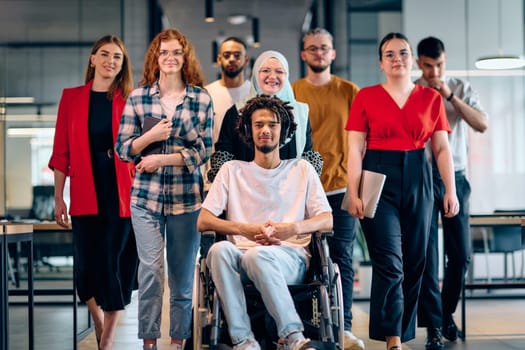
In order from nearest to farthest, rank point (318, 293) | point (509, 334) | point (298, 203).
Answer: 1. point (318, 293)
2. point (298, 203)
3. point (509, 334)

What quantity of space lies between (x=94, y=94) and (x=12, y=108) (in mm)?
3103

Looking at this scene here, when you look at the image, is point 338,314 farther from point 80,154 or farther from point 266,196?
point 80,154

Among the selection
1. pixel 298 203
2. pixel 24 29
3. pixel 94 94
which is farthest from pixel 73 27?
pixel 298 203

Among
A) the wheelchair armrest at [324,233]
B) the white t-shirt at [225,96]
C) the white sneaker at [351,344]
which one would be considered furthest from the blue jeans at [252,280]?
the white t-shirt at [225,96]

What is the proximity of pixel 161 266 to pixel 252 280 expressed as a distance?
2.42 feet

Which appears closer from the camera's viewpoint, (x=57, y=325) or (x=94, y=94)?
(x=94, y=94)

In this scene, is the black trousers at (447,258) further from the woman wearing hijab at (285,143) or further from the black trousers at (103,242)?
the black trousers at (103,242)

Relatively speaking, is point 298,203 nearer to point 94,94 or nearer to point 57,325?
point 94,94

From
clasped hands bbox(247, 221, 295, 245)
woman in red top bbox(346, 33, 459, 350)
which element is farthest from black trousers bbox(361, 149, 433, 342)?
clasped hands bbox(247, 221, 295, 245)

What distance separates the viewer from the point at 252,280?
3320 millimetres

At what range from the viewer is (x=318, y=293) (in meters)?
3.30

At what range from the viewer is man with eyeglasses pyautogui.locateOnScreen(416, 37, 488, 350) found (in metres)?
4.73

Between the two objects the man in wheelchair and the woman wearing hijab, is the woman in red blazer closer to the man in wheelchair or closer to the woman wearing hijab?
the woman wearing hijab

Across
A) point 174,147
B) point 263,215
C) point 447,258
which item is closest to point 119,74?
point 174,147
